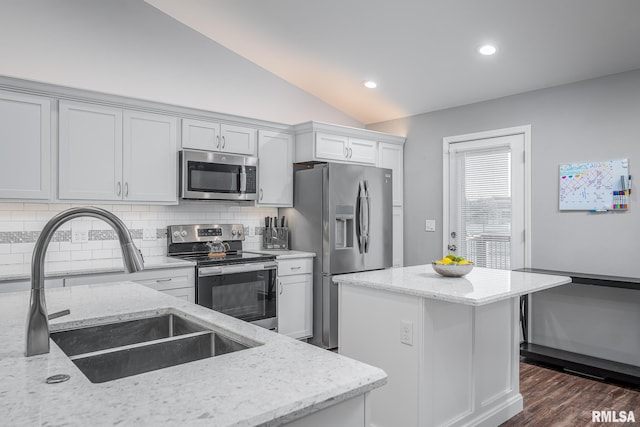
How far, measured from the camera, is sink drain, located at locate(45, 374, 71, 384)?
99 cm

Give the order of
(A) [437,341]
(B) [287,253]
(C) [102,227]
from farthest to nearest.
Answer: (B) [287,253], (C) [102,227], (A) [437,341]

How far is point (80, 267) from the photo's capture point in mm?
3203

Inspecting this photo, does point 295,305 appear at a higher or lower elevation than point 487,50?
lower

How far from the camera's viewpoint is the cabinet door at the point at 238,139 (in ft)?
13.4

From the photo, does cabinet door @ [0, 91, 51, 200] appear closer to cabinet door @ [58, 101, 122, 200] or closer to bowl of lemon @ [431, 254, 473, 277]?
cabinet door @ [58, 101, 122, 200]

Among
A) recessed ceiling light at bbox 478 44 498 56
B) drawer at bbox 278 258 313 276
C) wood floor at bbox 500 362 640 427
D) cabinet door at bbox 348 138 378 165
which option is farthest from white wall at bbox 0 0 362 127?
wood floor at bbox 500 362 640 427

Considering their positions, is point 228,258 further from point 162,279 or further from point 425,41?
point 425,41

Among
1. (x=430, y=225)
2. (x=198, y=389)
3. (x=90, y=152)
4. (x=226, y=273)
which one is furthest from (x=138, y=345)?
(x=430, y=225)

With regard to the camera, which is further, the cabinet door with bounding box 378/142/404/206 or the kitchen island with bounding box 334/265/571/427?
the cabinet door with bounding box 378/142/404/206

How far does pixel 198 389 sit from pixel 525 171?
159 inches

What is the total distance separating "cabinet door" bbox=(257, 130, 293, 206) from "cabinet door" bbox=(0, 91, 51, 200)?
1817mm

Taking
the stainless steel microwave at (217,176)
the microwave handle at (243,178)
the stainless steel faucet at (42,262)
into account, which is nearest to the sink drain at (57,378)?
the stainless steel faucet at (42,262)

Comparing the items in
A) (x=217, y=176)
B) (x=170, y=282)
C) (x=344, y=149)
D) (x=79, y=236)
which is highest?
(x=344, y=149)

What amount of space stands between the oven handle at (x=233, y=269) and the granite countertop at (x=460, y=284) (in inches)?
54.4
